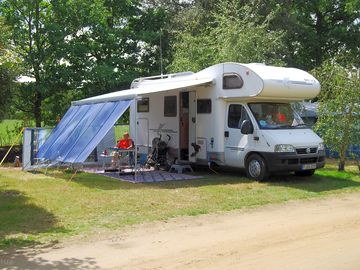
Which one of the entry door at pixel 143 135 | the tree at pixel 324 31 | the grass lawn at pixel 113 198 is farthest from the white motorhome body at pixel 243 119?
the tree at pixel 324 31

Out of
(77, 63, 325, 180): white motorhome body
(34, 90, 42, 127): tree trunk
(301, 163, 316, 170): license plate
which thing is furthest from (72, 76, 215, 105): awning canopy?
(34, 90, 42, 127): tree trunk

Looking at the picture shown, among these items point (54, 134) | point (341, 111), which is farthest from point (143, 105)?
point (341, 111)

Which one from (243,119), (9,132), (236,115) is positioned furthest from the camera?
(9,132)

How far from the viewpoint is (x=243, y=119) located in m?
13.4

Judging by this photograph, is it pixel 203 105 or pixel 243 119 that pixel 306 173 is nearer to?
pixel 243 119

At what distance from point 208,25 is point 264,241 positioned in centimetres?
1755

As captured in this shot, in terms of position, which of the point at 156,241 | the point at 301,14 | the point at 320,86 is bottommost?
the point at 156,241

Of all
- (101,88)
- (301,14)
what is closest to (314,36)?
(301,14)

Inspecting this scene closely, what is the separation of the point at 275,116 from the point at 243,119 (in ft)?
2.78

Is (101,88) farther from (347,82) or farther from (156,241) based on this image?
(156,241)

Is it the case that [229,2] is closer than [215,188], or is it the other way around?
[215,188]

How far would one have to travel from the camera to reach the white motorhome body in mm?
12727

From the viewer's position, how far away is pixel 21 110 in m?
22.1

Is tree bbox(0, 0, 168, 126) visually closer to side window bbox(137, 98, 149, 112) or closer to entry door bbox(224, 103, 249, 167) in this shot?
side window bbox(137, 98, 149, 112)
